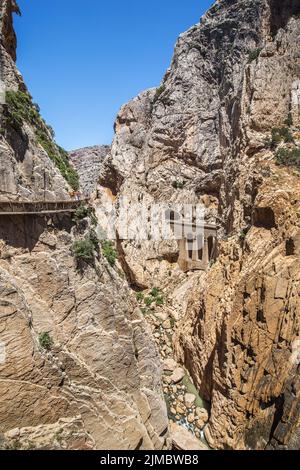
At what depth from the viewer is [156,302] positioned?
25734 millimetres

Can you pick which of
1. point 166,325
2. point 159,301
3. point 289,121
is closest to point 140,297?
point 159,301

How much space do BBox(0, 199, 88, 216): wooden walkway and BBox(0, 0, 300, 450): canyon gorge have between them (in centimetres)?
5

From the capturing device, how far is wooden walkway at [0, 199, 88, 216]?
10.1 metres

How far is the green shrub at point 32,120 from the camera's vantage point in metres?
11.5

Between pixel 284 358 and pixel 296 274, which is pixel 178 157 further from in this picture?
pixel 284 358

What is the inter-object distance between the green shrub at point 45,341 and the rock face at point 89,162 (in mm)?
46538

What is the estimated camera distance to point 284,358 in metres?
12.9

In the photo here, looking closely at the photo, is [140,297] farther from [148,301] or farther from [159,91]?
[159,91]

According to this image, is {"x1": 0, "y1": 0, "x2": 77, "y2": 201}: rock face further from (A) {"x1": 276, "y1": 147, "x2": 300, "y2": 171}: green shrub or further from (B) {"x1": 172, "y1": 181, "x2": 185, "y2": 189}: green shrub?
(B) {"x1": 172, "y1": 181, "x2": 185, "y2": 189}: green shrub

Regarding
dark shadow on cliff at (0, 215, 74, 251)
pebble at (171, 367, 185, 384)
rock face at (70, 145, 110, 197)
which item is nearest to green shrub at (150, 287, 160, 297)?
pebble at (171, 367, 185, 384)

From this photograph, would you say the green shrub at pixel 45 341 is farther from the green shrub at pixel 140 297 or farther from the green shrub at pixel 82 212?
the green shrub at pixel 140 297

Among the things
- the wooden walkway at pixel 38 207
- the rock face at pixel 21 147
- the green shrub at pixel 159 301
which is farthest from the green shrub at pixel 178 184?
the wooden walkway at pixel 38 207
